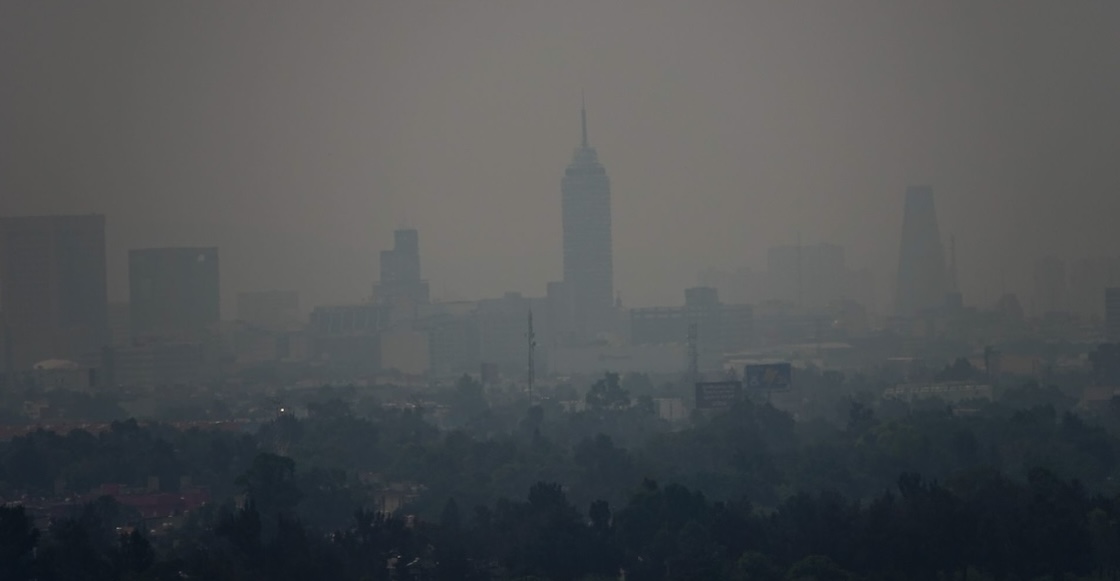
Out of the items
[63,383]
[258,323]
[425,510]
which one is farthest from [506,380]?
[425,510]

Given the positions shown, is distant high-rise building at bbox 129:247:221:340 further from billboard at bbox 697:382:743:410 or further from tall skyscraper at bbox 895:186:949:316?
billboard at bbox 697:382:743:410

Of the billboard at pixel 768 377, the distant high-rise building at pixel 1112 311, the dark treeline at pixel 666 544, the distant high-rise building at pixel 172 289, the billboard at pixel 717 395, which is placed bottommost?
the dark treeline at pixel 666 544

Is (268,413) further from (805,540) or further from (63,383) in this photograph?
(805,540)

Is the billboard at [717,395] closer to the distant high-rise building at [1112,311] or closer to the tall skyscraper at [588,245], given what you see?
the distant high-rise building at [1112,311]

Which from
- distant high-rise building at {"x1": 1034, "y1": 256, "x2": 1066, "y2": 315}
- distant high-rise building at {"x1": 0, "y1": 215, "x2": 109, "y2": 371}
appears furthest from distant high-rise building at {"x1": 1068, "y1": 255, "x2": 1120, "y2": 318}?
distant high-rise building at {"x1": 0, "y1": 215, "x2": 109, "y2": 371}

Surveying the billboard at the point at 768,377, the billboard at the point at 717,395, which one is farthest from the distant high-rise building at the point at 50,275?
the billboard at the point at 717,395

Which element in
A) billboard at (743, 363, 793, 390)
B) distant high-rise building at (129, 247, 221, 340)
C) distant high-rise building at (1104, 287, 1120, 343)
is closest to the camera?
billboard at (743, 363, 793, 390)
